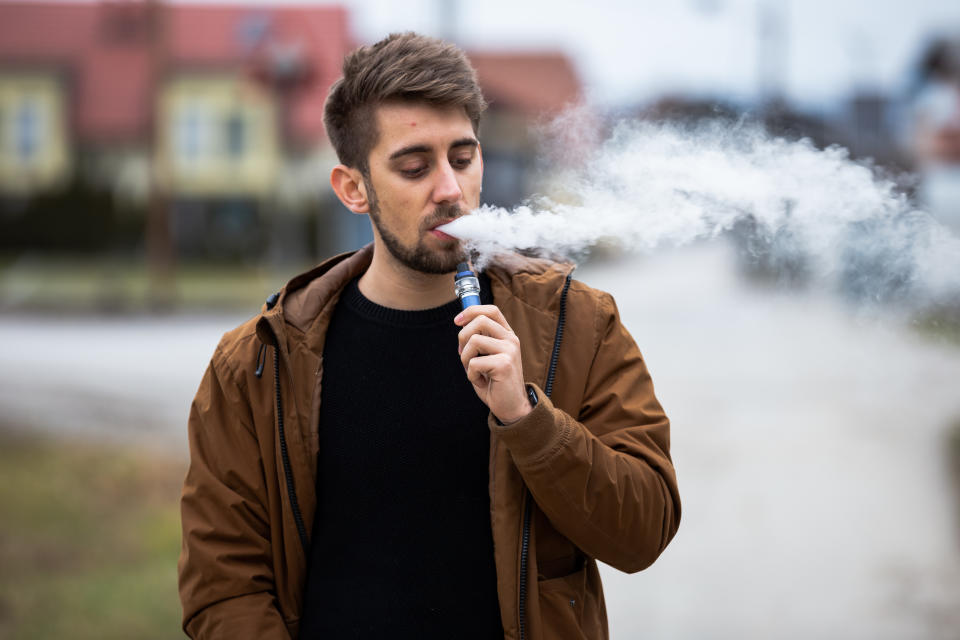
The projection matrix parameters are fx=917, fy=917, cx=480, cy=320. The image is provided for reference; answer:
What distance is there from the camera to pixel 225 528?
2238mm

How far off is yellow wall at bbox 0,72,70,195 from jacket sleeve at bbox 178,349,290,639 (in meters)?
30.5

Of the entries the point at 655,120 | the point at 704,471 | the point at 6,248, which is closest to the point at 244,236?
the point at 6,248

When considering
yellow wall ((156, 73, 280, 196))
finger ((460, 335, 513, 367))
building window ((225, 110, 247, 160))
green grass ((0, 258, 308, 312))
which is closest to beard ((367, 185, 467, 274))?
finger ((460, 335, 513, 367))

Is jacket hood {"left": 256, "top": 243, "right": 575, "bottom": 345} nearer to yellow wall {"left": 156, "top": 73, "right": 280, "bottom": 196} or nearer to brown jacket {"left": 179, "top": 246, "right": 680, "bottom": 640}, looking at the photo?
brown jacket {"left": 179, "top": 246, "right": 680, "bottom": 640}

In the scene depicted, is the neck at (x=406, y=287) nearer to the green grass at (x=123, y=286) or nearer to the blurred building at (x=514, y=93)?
the green grass at (x=123, y=286)

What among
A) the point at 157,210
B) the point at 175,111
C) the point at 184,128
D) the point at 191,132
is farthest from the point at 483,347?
the point at 175,111

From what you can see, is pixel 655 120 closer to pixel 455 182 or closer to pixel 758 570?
pixel 455 182

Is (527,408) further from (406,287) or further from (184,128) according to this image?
(184,128)

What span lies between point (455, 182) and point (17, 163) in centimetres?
3208

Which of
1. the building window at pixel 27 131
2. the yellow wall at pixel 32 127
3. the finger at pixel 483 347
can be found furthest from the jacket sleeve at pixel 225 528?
the building window at pixel 27 131

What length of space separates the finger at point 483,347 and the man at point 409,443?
0.49 feet

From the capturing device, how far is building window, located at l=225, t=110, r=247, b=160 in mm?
30247

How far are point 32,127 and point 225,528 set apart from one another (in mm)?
32335

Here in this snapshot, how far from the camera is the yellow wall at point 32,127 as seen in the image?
29.9 m
